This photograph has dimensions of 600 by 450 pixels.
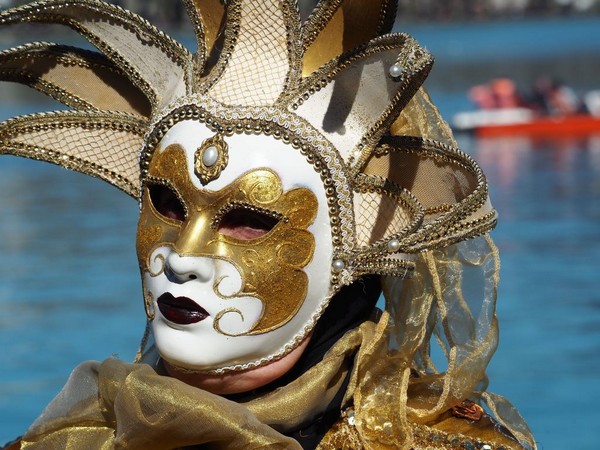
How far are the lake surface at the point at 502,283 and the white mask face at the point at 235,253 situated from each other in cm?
81

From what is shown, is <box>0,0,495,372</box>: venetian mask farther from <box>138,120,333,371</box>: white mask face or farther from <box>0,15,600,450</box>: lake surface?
<box>0,15,600,450</box>: lake surface

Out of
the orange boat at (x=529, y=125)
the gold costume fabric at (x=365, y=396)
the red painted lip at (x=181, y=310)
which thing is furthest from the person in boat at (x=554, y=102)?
the red painted lip at (x=181, y=310)

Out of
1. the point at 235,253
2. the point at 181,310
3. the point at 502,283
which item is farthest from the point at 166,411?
the point at 502,283

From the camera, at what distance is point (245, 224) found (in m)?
2.43

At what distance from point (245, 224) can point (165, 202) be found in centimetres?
17

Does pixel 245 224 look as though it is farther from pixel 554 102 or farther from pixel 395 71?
pixel 554 102

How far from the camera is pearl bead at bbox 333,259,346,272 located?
2.45m

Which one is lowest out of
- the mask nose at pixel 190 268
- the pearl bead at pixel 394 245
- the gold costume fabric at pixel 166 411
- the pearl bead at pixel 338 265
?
the gold costume fabric at pixel 166 411

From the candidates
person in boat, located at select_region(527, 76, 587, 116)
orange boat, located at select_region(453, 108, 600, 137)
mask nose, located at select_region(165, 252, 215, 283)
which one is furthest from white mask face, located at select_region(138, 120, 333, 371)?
person in boat, located at select_region(527, 76, 587, 116)

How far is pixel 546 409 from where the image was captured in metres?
5.05

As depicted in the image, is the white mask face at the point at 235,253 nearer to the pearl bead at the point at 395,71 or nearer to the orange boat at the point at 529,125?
the pearl bead at the point at 395,71

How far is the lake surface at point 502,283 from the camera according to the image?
5.33 m

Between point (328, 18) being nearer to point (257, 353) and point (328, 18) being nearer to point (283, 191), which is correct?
point (283, 191)

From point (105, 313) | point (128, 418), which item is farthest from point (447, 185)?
point (105, 313)
